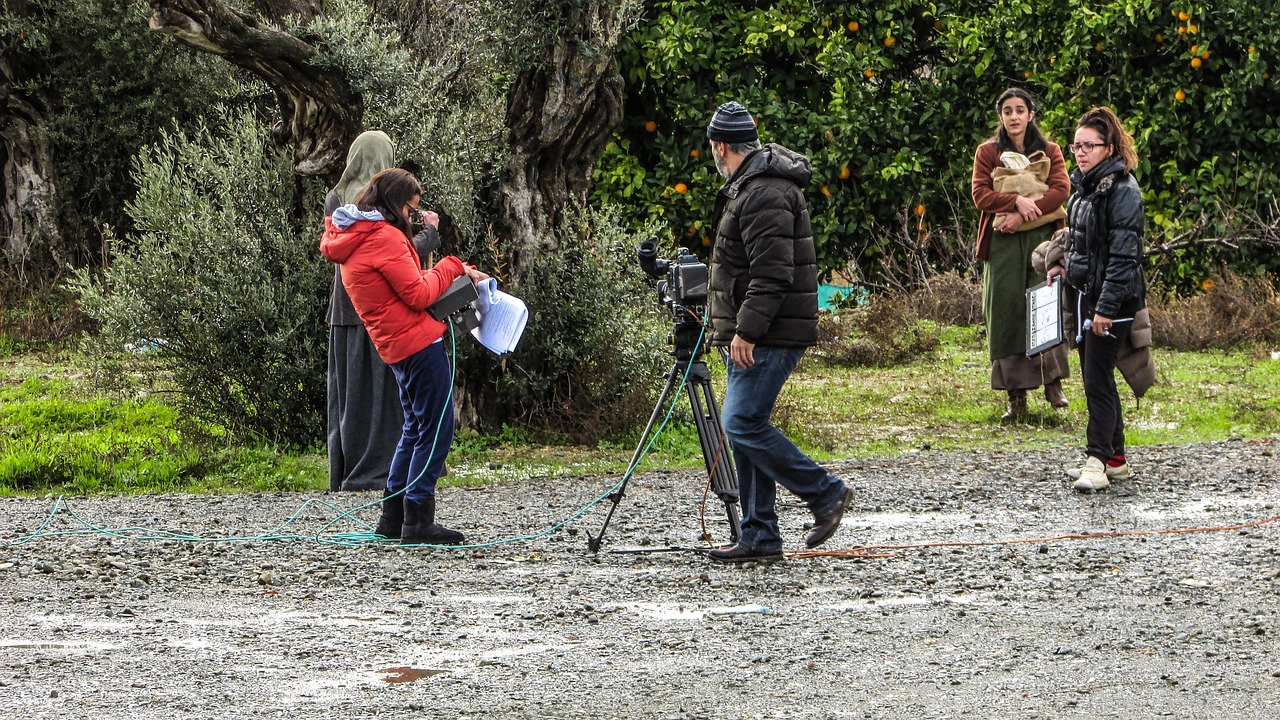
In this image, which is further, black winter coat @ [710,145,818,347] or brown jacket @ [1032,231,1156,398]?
brown jacket @ [1032,231,1156,398]

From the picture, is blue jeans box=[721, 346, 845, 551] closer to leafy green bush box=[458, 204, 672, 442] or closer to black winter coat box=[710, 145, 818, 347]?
black winter coat box=[710, 145, 818, 347]

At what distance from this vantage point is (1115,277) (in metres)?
7.84

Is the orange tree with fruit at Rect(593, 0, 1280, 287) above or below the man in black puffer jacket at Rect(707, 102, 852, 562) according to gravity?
above

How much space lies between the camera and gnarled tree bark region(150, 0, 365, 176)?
29.4 feet

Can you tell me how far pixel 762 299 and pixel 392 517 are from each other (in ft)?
7.41

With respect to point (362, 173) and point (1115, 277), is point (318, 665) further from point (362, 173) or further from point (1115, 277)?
point (1115, 277)

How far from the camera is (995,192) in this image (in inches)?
398

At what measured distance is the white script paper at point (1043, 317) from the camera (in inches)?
349

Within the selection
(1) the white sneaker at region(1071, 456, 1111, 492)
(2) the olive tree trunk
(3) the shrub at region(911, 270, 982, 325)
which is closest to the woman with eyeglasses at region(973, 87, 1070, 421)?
(1) the white sneaker at region(1071, 456, 1111, 492)

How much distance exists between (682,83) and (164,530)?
370 inches

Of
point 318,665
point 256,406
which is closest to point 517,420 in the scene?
point 256,406

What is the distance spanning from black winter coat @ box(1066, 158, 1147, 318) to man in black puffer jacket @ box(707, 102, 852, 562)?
2183mm

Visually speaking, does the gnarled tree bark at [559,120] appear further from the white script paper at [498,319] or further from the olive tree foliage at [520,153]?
the white script paper at [498,319]

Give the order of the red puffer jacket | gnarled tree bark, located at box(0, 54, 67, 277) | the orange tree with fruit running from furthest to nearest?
1. gnarled tree bark, located at box(0, 54, 67, 277)
2. the orange tree with fruit
3. the red puffer jacket
